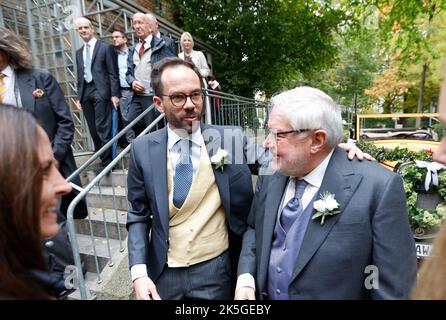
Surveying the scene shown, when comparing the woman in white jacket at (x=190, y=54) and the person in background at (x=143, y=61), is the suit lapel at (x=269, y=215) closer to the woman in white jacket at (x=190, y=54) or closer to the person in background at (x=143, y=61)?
the person in background at (x=143, y=61)

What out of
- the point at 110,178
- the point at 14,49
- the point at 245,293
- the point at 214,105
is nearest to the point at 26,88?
the point at 14,49

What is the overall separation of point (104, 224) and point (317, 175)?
284 centimetres

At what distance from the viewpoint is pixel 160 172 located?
189 centimetres

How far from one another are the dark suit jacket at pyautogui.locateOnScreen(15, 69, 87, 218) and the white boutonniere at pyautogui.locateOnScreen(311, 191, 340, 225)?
236 cm

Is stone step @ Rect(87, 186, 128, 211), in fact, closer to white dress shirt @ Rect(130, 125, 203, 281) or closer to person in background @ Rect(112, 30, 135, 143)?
person in background @ Rect(112, 30, 135, 143)

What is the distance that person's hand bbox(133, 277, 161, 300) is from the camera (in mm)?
1731

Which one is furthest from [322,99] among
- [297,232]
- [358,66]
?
[358,66]

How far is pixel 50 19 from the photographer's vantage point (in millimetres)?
6004

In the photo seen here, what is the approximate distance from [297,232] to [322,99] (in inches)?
27.9

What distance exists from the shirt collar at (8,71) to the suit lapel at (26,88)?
0.15 ft

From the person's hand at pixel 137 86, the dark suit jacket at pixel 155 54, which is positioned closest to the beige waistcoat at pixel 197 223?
the person's hand at pixel 137 86

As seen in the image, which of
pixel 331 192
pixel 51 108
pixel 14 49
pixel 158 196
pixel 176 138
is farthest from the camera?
pixel 51 108

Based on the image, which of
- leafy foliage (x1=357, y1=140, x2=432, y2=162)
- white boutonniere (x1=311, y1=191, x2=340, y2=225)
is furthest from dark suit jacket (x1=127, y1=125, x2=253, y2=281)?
leafy foliage (x1=357, y1=140, x2=432, y2=162)

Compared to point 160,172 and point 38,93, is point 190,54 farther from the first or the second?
point 160,172
